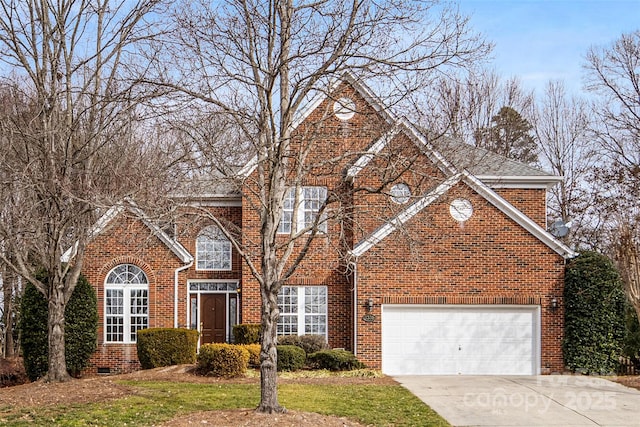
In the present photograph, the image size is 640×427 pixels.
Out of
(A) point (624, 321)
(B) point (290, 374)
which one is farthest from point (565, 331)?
(B) point (290, 374)

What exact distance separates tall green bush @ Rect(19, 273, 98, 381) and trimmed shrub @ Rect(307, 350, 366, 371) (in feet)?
20.4

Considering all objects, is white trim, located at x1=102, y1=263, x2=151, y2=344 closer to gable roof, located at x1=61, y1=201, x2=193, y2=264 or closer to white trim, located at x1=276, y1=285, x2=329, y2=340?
gable roof, located at x1=61, y1=201, x2=193, y2=264

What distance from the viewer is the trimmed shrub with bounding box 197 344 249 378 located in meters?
18.5

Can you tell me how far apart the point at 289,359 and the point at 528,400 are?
6357 mm

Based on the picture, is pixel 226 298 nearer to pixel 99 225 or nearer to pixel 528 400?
pixel 99 225

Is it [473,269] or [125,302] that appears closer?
[473,269]

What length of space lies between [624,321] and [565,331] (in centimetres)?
163

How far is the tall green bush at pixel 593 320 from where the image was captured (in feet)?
68.3

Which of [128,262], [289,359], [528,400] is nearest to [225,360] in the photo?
[289,359]

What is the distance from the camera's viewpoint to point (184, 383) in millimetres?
17609

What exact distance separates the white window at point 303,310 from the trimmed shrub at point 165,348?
2.89m

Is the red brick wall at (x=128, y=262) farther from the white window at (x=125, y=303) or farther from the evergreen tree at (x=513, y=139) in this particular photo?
the evergreen tree at (x=513, y=139)

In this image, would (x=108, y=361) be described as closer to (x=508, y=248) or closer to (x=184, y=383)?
(x=184, y=383)

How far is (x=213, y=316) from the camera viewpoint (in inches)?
930
